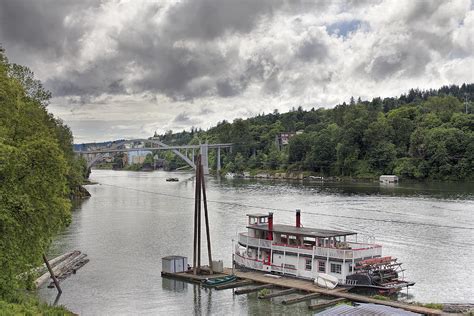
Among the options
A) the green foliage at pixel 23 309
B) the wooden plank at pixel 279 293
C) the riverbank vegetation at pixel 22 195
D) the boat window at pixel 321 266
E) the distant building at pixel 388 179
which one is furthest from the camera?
the distant building at pixel 388 179

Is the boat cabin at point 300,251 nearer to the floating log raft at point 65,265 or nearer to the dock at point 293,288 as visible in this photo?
the dock at point 293,288

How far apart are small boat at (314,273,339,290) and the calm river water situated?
114 inches

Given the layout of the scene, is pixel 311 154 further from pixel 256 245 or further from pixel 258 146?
pixel 256 245

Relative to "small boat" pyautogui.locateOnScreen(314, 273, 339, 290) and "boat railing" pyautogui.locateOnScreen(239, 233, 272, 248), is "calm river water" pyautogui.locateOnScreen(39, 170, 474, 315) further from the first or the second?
"boat railing" pyautogui.locateOnScreen(239, 233, 272, 248)

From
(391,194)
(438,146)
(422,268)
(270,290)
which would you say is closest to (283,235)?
(270,290)

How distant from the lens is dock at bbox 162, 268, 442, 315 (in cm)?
2626

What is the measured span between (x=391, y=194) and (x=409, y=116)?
6164cm

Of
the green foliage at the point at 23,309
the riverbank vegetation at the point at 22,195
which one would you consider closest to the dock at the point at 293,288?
the riverbank vegetation at the point at 22,195

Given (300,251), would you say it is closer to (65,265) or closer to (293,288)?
(293,288)

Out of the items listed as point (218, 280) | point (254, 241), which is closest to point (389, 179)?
point (254, 241)

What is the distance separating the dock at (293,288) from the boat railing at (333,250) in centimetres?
173

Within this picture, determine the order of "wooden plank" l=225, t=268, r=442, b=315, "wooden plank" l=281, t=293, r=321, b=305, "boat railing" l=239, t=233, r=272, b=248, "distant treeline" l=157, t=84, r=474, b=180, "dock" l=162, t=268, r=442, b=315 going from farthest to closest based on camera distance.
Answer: "distant treeline" l=157, t=84, r=474, b=180, "boat railing" l=239, t=233, r=272, b=248, "wooden plank" l=281, t=293, r=321, b=305, "dock" l=162, t=268, r=442, b=315, "wooden plank" l=225, t=268, r=442, b=315

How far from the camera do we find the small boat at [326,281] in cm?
2995

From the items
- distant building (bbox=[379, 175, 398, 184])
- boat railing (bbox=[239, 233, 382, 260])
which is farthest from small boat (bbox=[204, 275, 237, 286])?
distant building (bbox=[379, 175, 398, 184])
